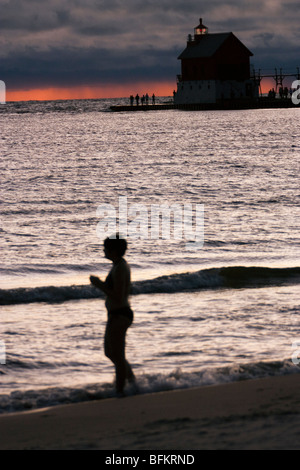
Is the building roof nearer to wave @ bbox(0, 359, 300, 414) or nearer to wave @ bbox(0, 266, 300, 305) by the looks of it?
wave @ bbox(0, 266, 300, 305)

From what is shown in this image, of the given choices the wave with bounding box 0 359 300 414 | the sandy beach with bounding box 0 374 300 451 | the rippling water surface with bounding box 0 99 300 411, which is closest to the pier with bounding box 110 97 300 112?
the rippling water surface with bounding box 0 99 300 411

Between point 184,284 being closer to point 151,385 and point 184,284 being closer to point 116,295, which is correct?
point 151,385

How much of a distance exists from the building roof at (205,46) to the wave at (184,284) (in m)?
91.8

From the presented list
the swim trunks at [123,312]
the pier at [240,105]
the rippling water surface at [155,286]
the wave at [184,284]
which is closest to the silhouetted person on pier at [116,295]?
the swim trunks at [123,312]

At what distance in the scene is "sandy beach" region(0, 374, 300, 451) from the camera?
191 inches

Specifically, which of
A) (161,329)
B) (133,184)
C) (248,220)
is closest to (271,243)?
(248,220)

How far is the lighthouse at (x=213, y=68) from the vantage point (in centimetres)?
10288

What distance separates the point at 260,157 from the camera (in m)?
51.6

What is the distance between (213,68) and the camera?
341ft

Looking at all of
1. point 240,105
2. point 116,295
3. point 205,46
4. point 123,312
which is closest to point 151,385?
point 123,312

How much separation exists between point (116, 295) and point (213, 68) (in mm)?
101462

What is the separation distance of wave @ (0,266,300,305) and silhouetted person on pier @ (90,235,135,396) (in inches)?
229

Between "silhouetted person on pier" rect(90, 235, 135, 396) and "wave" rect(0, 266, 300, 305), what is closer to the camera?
"silhouetted person on pier" rect(90, 235, 135, 396)

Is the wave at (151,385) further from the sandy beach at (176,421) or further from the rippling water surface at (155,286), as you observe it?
the sandy beach at (176,421)
